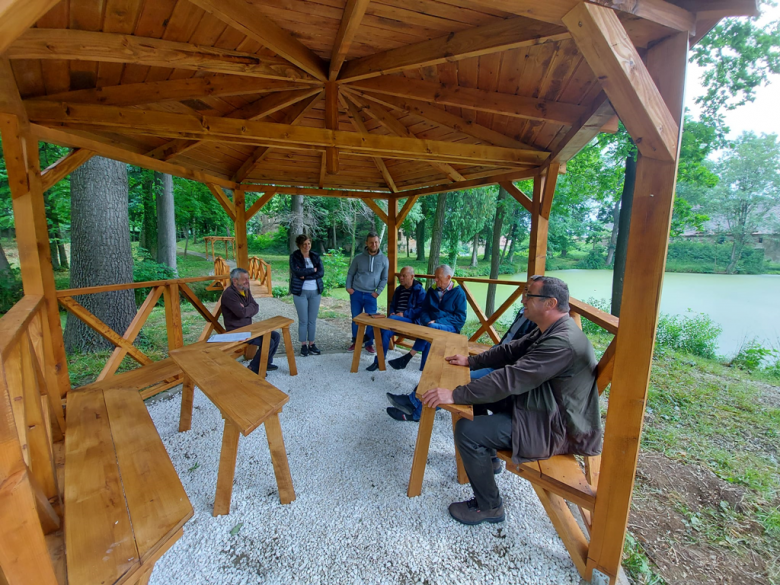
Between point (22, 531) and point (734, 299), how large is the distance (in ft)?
48.4

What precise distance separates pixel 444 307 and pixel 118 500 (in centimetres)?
280

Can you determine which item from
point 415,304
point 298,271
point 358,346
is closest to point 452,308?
point 415,304

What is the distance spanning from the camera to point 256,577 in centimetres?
142

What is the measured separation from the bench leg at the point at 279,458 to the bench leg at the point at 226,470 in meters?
0.17

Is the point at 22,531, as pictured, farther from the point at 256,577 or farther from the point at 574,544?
the point at 574,544

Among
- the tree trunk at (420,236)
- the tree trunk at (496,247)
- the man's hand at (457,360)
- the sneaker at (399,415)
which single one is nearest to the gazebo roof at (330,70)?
the man's hand at (457,360)

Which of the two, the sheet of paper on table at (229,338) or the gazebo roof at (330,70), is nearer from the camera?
the gazebo roof at (330,70)

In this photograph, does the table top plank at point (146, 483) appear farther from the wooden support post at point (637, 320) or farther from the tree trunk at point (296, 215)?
the tree trunk at point (296, 215)

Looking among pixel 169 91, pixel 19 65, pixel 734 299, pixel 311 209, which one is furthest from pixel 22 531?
pixel 734 299

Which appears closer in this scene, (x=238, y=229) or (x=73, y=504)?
(x=73, y=504)

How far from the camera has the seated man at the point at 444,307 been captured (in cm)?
333

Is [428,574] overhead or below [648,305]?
below

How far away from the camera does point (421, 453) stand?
1.85 metres

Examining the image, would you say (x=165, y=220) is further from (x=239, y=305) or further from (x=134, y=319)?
(x=239, y=305)
